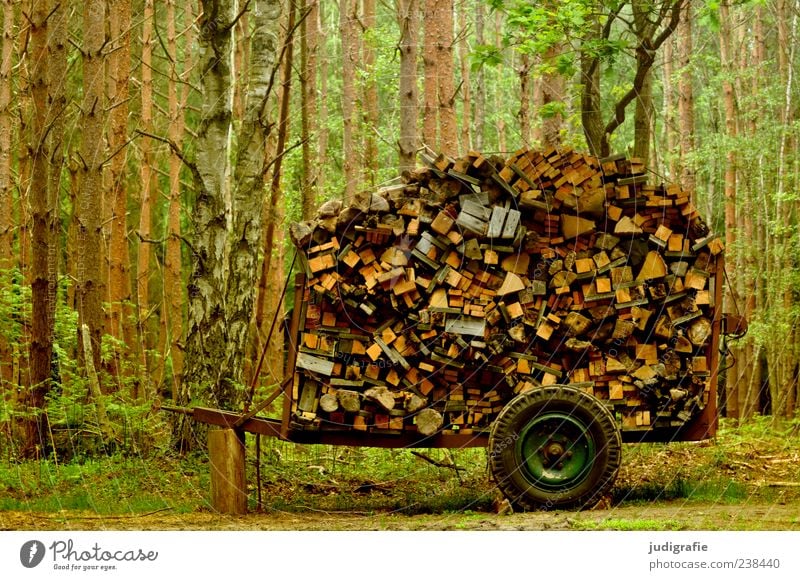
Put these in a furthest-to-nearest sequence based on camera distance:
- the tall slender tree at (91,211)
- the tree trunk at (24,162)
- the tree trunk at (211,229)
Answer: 1. the tree trunk at (24,162)
2. the tall slender tree at (91,211)
3. the tree trunk at (211,229)

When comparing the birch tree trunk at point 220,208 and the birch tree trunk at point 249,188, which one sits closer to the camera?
the birch tree trunk at point 220,208

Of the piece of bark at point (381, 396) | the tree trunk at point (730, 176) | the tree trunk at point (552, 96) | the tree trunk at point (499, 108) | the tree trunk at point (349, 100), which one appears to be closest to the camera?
the piece of bark at point (381, 396)

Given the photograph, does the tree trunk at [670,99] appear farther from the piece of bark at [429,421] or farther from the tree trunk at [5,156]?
the piece of bark at [429,421]

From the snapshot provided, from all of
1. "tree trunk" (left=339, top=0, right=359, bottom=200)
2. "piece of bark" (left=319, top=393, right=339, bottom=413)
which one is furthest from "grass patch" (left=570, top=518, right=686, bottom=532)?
"tree trunk" (left=339, top=0, right=359, bottom=200)

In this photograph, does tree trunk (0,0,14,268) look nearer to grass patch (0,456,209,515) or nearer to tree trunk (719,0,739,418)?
grass patch (0,456,209,515)

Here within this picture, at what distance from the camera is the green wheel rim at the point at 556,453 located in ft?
24.4

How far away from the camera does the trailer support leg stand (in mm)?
7773

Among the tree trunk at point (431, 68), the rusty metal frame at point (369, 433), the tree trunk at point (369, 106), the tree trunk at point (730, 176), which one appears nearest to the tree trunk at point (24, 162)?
the tree trunk at point (369, 106)

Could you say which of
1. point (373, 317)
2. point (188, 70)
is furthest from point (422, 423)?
point (188, 70)

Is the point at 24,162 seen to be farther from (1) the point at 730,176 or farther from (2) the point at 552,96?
(1) the point at 730,176

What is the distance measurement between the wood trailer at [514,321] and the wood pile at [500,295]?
0.04ft

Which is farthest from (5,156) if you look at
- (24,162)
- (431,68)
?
(431,68)
